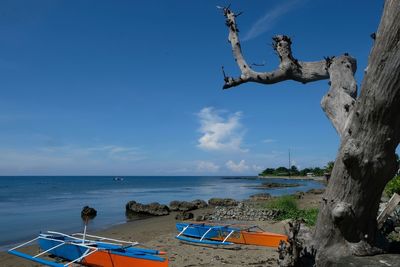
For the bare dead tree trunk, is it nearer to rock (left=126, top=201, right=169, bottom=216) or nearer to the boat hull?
the boat hull

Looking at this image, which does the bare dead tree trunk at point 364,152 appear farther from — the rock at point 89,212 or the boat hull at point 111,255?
the rock at point 89,212

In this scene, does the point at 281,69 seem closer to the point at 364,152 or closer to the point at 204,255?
the point at 364,152

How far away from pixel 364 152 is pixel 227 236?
1114 cm

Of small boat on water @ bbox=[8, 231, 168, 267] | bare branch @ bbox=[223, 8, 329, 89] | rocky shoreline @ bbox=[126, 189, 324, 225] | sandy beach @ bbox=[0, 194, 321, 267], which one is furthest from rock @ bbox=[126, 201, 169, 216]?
bare branch @ bbox=[223, 8, 329, 89]

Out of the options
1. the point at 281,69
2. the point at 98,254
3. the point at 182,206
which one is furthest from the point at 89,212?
the point at 281,69

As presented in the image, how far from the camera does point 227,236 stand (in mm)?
13336

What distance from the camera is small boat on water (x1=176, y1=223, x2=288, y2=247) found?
42.8 ft

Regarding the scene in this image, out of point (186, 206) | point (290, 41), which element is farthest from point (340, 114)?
point (186, 206)

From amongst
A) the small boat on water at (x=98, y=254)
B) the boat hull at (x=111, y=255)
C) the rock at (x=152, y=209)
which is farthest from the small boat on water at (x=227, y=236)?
the rock at (x=152, y=209)

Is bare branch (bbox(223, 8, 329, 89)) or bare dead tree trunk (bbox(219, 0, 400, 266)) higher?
bare branch (bbox(223, 8, 329, 89))

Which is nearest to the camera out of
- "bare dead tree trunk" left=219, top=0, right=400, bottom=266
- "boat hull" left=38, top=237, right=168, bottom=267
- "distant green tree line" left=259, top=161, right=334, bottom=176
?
"bare dead tree trunk" left=219, top=0, right=400, bottom=266

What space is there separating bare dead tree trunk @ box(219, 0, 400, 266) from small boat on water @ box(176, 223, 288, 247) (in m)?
10.0

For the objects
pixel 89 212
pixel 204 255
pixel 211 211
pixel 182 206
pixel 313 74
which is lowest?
pixel 204 255

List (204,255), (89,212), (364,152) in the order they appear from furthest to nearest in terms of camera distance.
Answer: (89,212)
(204,255)
(364,152)
